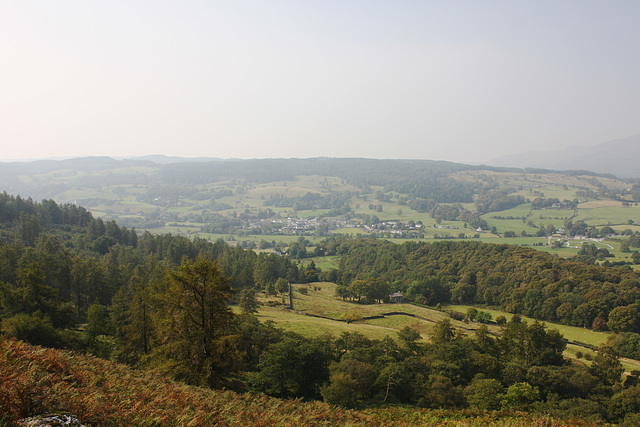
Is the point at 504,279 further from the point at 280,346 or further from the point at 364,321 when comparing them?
the point at 280,346

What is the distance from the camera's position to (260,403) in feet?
47.7

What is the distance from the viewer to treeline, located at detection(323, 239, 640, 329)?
63531 mm

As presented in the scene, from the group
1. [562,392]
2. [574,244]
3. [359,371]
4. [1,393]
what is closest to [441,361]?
[359,371]

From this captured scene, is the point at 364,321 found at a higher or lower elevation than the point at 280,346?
lower

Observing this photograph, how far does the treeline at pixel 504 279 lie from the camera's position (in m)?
63.5

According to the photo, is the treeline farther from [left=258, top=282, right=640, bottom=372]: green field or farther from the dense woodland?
[left=258, top=282, right=640, bottom=372]: green field

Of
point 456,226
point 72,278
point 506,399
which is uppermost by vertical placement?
point 72,278

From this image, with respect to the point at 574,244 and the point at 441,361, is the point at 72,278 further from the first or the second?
the point at 574,244

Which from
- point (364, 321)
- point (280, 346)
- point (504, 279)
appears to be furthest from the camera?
point (504, 279)

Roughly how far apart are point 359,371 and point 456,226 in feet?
572

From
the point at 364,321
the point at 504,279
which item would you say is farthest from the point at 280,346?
the point at 504,279

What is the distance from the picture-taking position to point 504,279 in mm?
81312

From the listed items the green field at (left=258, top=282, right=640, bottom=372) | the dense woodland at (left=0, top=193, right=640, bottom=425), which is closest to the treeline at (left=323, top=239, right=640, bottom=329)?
the dense woodland at (left=0, top=193, right=640, bottom=425)

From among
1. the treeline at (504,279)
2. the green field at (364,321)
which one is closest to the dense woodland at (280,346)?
the treeline at (504,279)
